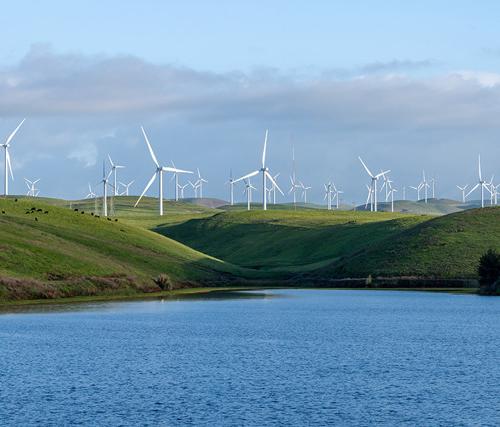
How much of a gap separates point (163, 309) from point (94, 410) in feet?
202

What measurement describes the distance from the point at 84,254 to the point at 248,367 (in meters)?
82.9

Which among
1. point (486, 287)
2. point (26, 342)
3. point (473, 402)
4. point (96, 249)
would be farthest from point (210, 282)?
point (473, 402)

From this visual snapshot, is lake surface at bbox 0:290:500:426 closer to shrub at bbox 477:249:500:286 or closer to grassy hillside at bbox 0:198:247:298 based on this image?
grassy hillside at bbox 0:198:247:298

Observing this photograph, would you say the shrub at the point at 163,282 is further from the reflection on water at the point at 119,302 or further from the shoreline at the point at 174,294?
the reflection on water at the point at 119,302

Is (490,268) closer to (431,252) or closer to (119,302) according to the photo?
(431,252)

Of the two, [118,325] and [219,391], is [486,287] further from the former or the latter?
[219,391]

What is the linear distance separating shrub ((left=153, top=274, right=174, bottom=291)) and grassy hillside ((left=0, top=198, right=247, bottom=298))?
4.14 ft

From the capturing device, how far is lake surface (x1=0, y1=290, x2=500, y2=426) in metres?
50.9

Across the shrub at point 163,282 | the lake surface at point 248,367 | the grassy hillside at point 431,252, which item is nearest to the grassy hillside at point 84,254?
the shrub at point 163,282

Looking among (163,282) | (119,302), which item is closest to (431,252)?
(163,282)

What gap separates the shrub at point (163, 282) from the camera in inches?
5740

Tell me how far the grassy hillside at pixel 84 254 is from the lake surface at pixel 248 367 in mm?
18901

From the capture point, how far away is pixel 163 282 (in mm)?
145875

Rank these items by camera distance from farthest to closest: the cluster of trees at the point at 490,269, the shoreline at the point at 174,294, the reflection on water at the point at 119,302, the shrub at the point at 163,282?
the shrub at the point at 163,282 → the cluster of trees at the point at 490,269 → the shoreline at the point at 174,294 → the reflection on water at the point at 119,302
